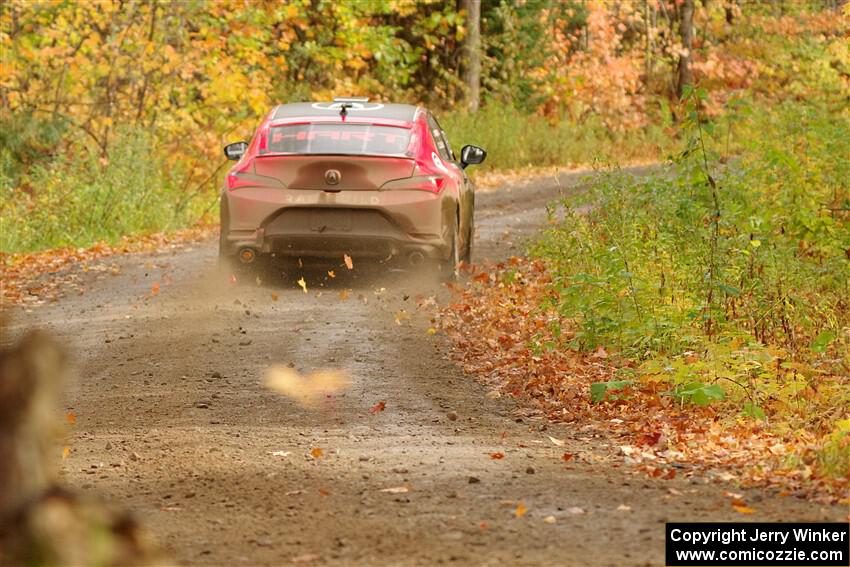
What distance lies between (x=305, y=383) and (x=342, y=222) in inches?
141

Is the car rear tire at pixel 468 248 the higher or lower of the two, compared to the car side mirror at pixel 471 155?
lower

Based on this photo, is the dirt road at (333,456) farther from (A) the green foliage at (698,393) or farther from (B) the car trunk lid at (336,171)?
(B) the car trunk lid at (336,171)

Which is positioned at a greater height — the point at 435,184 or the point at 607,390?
the point at 435,184

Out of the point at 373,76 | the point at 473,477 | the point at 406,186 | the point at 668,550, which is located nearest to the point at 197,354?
the point at 406,186

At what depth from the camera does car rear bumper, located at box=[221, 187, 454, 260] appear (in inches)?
501

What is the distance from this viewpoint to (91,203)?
63.6 ft

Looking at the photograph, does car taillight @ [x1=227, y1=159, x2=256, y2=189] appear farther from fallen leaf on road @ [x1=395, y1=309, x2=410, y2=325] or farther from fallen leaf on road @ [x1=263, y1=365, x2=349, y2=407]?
fallen leaf on road @ [x1=263, y1=365, x2=349, y2=407]

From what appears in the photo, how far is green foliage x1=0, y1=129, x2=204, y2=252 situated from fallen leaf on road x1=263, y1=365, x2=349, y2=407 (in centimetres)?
931

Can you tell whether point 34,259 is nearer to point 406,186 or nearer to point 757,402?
point 406,186

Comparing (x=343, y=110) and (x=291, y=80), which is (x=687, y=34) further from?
(x=343, y=110)

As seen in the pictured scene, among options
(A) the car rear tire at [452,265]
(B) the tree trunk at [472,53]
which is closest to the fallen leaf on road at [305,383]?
(A) the car rear tire at [452,265]

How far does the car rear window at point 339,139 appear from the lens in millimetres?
12945

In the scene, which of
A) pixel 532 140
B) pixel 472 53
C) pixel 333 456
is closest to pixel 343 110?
pixel 333 456

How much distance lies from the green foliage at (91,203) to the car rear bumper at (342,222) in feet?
20.6
